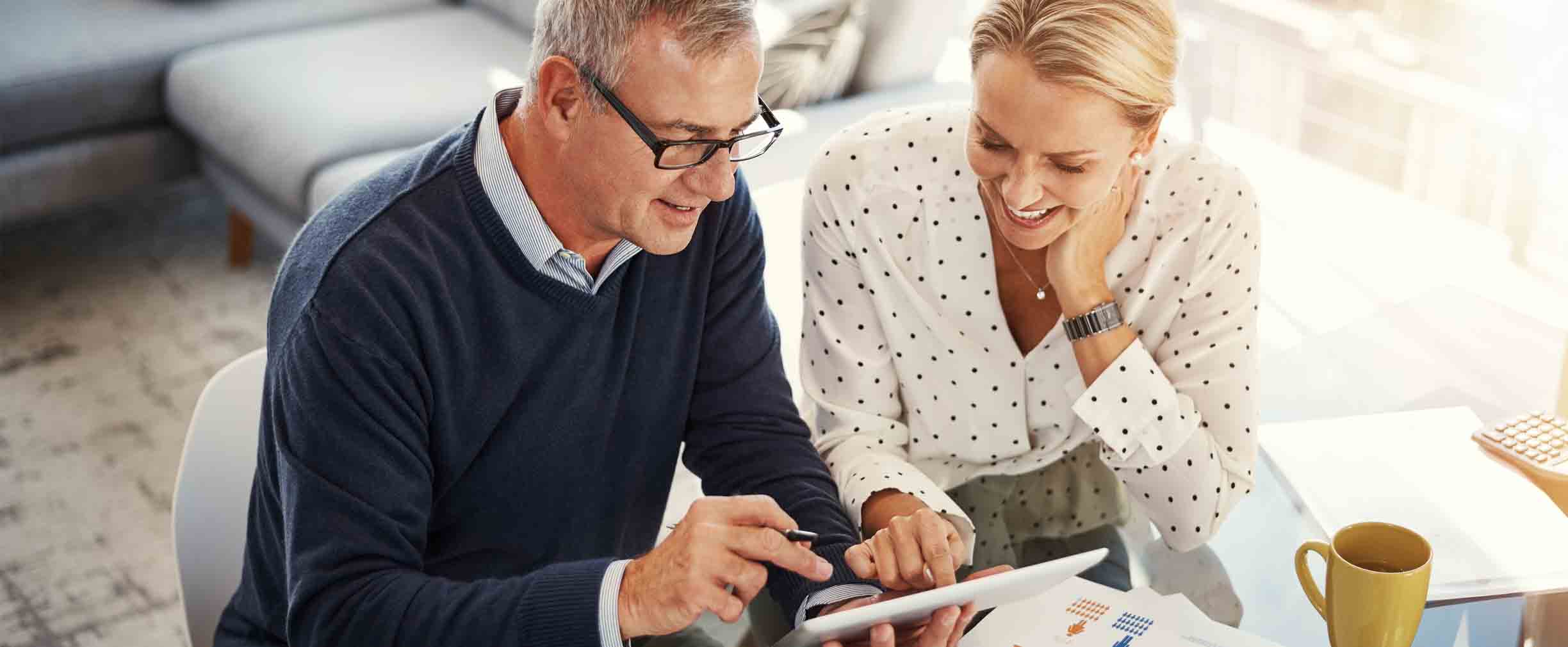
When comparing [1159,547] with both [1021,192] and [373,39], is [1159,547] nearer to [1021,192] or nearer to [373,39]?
[1021,192]

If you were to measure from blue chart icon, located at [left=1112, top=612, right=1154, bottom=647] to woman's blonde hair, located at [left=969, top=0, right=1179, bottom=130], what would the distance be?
17.1 inches

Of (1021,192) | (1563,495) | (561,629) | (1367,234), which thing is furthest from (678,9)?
(1367,234)

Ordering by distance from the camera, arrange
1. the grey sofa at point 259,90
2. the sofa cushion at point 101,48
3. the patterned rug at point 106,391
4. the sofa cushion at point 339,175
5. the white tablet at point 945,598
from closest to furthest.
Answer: the white tablet at point 945,598
the patterned rug at point 106,391
the sofa cushion at point 339,175
the grey sofa at point 259,90
the sofa cushion at point 101,48

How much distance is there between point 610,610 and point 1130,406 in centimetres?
54

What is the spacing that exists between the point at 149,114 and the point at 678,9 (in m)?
2.61

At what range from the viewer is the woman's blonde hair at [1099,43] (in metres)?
1.21

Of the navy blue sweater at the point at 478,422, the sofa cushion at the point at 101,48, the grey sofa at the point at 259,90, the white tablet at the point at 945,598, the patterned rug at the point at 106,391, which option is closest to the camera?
the white tablet at the point at 945,598

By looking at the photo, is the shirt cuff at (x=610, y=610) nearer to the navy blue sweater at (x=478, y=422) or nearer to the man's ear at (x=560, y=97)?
the navy blue sweater at (x=478, y=422)

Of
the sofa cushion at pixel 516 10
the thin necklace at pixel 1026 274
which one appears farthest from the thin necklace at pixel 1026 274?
the sofa cushion at pixel 516 10

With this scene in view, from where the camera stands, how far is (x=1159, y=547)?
133cm

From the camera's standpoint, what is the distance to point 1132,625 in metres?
1.17

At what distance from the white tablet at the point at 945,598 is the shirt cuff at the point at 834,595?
0.41 feet

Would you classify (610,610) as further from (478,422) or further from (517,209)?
(517,209)

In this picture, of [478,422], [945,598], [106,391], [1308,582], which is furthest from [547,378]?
[106,391]
